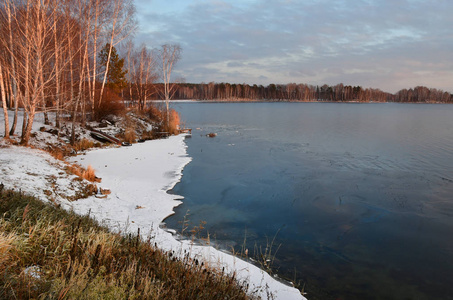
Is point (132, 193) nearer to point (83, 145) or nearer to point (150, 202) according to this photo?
point (150, 202)

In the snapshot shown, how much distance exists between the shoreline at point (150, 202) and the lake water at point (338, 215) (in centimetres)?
59

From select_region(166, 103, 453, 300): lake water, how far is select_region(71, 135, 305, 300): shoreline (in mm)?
593

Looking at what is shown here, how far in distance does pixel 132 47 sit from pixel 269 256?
120 ft

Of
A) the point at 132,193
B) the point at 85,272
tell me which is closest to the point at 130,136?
the point at 132,193

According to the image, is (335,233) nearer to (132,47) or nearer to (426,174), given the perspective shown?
(426,174)

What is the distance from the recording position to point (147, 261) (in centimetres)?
482

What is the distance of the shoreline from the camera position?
242 inches

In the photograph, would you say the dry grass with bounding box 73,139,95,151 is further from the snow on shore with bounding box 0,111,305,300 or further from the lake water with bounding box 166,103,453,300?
the lake water with bounding box 166,103,453,300

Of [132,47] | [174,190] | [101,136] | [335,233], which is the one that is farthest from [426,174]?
[132,47]

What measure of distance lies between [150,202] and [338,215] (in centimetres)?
654

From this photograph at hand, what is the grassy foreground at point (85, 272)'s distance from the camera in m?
3.27

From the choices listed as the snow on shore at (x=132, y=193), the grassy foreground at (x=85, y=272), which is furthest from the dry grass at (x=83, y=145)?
the grassy foreground at (x=85, y=272)

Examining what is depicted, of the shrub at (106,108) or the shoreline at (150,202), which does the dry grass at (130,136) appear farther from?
the shrub at (106,108)

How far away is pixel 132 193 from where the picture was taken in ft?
37.7
